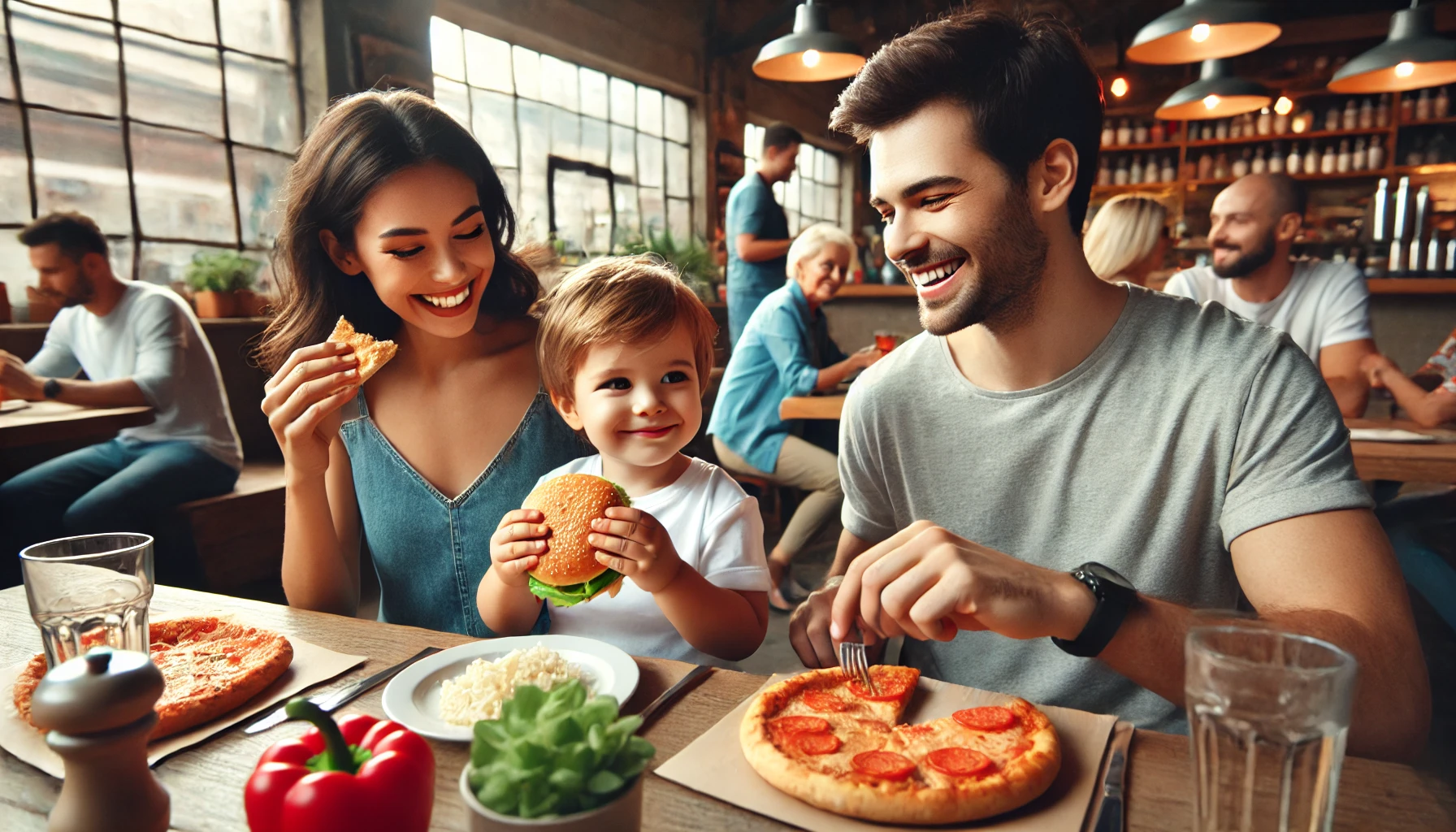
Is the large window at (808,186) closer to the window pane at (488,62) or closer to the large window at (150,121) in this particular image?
the window pane at (488,62)

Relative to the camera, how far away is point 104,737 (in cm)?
66

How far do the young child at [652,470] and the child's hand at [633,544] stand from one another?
42 millimetres

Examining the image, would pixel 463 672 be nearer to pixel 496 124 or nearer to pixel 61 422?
pixel 61 422

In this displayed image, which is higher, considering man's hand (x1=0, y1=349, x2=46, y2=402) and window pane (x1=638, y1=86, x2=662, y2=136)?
window pane (x1=638, y1=86, x2=662, y2=136)

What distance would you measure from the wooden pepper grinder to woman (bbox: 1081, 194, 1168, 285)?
3923 mm

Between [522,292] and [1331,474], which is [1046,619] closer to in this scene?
[1331,474]

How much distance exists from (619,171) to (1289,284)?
553 cm

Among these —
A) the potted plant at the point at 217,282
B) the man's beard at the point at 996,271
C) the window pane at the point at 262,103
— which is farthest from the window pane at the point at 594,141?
the man's beard at the point at 996,271

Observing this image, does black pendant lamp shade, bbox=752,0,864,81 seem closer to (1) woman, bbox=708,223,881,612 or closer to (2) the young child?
(1) woman, bbox=708,223,881,612

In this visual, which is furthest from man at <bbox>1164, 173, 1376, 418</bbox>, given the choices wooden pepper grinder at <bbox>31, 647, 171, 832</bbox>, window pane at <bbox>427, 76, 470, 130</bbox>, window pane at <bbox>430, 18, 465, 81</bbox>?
window pane at <bbox>430, 18, 465, 81</bbox>

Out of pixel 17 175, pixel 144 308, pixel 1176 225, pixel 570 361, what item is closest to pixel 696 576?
pixel 570 361

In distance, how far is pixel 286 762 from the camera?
2.20ft

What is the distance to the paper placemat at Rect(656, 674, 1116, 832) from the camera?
777mm

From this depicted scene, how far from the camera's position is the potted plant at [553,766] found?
562 mm
